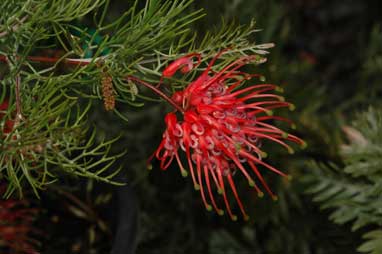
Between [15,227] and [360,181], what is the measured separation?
440mm

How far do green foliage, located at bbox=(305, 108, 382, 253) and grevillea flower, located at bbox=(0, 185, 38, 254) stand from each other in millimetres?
358

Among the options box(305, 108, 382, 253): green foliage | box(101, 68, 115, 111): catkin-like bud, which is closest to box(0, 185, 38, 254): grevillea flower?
box(101, 68, 115, 111): catkin-like bud

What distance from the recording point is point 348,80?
132 cm

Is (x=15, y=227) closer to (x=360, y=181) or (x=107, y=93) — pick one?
(x=107, y=93)

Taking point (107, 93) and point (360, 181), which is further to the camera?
point (360, 181)

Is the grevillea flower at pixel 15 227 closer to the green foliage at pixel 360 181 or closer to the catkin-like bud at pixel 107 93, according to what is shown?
the catkin-like bud at pixel 107 93

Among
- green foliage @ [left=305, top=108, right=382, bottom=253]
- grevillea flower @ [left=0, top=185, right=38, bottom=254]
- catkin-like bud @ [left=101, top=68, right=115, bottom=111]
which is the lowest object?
green foliage @ [left=305, top=108, right=382, bottom=253]

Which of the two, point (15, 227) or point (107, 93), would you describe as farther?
point (15, 227)

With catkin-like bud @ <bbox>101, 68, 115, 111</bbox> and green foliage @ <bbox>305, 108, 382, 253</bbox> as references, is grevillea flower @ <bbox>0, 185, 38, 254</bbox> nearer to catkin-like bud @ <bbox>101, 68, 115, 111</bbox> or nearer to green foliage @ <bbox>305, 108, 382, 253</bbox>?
catkin-like bud @ <bbox>101, 68, 115, 111</bbox>

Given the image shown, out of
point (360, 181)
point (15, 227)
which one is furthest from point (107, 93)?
point (360, 181)

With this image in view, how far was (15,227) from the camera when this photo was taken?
2.37 feet

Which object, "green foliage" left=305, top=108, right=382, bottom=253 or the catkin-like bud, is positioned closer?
the catkin-like bud

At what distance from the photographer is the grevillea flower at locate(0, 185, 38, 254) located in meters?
0.70

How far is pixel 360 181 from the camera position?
31.0 inches
